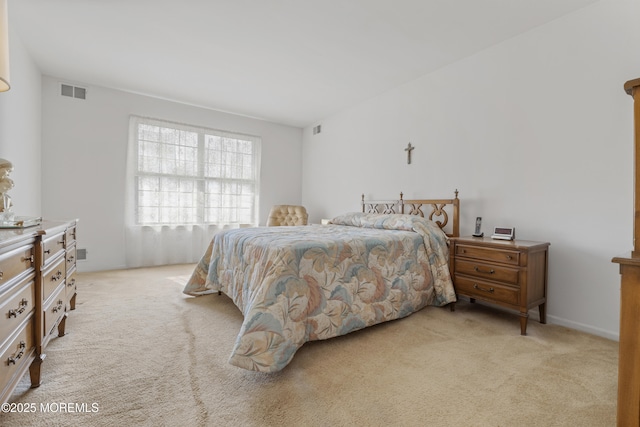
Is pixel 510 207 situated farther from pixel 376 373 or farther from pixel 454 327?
pixel 376 373

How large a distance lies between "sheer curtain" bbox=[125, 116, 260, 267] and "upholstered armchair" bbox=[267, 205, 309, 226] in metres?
0.45

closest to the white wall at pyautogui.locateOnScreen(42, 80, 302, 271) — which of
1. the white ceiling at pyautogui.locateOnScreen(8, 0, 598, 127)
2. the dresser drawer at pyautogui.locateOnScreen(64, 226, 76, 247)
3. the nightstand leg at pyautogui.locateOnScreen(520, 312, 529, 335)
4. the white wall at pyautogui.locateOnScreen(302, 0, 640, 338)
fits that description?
the white ceiling at pyautogui.locateOnScreen(8, 0, 598, 127)

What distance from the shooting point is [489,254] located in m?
2.43

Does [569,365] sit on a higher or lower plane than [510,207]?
lower

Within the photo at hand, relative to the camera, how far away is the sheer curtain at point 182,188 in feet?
14.1

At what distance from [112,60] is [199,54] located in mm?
1036

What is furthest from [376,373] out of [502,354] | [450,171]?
[450,171]

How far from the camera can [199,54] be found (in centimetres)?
311

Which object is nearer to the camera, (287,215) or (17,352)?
(17,352)

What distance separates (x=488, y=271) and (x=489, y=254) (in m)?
0.14

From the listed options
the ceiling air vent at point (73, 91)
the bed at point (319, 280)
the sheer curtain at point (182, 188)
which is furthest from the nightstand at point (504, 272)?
the ceiling air vent at point (73, 91)

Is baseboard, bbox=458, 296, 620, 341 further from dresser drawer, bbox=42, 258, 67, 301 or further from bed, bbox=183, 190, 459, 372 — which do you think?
dresser drawer, bbox=42, 258, 67, 301
